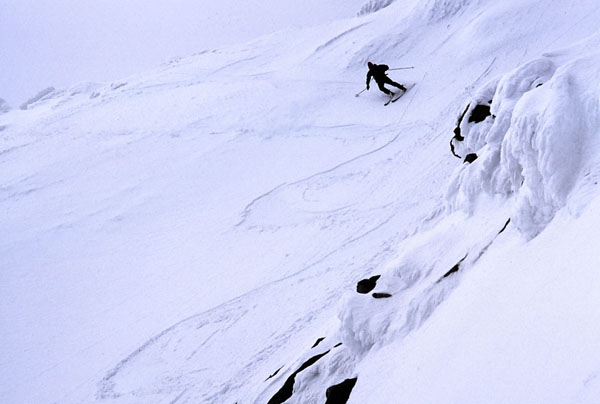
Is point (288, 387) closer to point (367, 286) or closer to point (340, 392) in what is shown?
point (340, 392)

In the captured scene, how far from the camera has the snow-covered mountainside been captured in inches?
108

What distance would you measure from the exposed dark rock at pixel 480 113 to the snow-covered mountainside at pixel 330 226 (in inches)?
1.7

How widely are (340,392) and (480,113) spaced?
3.46 metres

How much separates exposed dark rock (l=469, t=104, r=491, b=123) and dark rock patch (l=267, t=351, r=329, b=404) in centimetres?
314

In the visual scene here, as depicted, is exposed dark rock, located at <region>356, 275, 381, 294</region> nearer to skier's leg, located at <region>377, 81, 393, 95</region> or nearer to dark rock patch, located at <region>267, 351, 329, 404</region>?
dark rock patch, located at <region>267, 351, 329, 404</region>

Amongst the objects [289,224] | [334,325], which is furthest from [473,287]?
[289,224]

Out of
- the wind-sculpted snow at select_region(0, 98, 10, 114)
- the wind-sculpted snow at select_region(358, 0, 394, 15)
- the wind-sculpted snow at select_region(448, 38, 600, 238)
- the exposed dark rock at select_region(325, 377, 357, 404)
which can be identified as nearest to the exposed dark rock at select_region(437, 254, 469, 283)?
the wind-sculpted snow at select_region(448, 38, 600, 238)

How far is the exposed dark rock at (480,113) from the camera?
5.04m

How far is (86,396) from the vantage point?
5.95m

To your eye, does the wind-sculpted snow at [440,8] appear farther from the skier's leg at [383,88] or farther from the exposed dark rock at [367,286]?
the exposed dark rock at [367,286]

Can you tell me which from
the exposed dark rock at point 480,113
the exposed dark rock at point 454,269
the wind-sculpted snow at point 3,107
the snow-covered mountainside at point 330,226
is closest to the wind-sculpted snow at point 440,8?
the snow-covered mountainside at point 330,226

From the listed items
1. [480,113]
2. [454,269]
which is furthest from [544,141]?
[480,113]

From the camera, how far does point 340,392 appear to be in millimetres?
3533

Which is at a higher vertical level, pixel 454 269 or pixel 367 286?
pixel 454 269
